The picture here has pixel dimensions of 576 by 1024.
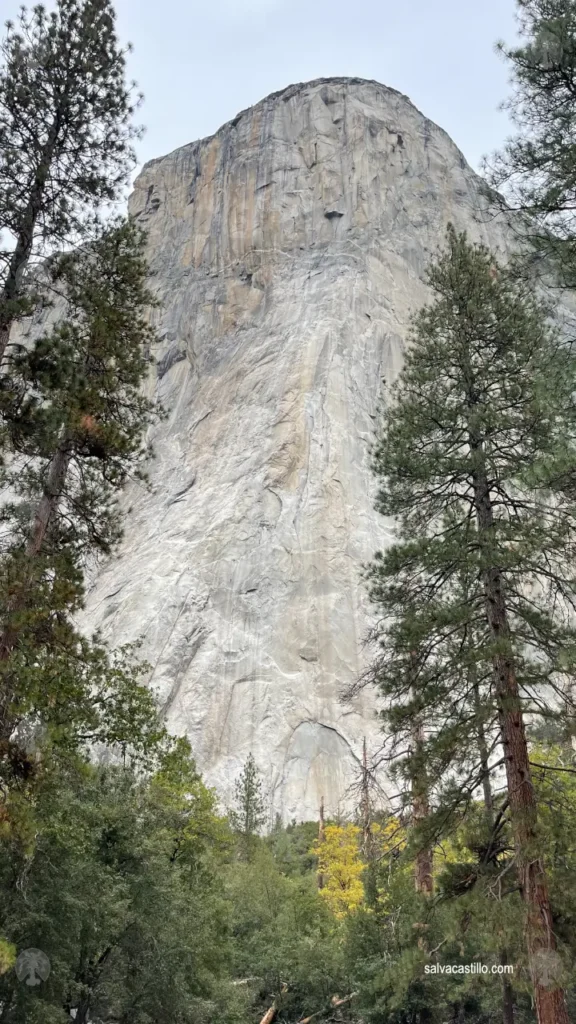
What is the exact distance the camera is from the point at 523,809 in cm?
818

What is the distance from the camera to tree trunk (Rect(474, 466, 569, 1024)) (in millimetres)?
7312

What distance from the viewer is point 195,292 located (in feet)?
233

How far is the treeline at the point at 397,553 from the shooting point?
7.96 meters

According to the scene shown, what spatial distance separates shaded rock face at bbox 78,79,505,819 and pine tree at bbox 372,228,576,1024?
13.1 metres

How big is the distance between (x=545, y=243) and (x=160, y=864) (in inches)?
456

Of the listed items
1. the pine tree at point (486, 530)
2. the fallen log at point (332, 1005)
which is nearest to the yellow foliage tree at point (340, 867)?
the fallen log at point (332, 1005)

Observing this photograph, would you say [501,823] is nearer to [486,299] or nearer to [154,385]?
[486,299]

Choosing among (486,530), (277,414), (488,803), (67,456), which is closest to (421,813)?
(488,803)

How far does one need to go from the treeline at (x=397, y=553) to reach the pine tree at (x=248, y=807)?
19367 mm

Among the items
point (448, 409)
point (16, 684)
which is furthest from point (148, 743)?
point (448, 409)

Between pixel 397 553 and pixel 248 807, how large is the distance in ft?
89.4

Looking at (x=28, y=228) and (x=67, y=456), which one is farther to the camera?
(x=67, y=456)

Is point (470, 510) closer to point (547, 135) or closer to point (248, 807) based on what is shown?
point (547, 135)

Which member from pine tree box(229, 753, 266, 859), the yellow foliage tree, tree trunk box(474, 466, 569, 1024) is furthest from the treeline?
pine tree box(229, 753, 266, 859)
